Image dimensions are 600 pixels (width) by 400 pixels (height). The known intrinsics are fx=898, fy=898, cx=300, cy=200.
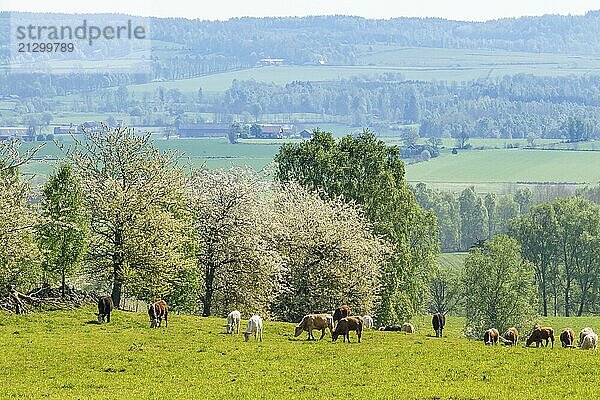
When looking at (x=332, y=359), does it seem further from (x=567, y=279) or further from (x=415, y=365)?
(x=567, y=279)

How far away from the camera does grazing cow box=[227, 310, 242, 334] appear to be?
38.0 m

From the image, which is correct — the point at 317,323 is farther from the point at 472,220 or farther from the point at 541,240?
the point at 472,220

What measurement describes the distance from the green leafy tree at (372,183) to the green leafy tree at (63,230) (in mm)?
19024

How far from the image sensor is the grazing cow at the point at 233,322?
3803cm

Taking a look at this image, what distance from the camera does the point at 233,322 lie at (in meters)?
38.5

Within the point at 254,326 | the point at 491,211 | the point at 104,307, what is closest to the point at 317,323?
the point at 254,326

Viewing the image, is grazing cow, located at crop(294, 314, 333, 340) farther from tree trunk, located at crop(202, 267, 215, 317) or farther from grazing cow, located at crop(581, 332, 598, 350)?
tree trunk, located at crop(202, 267, 215, 317)

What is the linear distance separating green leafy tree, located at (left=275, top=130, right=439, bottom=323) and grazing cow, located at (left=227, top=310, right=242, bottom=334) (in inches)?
942

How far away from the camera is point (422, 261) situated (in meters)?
65.6

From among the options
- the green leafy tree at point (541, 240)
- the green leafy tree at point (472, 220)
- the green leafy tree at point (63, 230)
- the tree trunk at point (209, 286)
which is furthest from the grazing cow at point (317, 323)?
the green leafy tree at point (472, 220)

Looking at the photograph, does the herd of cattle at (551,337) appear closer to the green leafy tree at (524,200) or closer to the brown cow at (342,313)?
the brown cow at (342,313)

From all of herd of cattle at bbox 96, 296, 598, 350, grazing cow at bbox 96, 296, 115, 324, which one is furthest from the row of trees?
grazing cow at bbox 96, 296, 115, 324

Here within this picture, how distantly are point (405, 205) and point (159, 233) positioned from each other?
22.0m

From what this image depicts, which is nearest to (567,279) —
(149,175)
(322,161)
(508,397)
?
(322,161)
